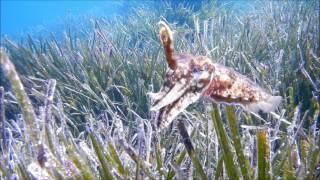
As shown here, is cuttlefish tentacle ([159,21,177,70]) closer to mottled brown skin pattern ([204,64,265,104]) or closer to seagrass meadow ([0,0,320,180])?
mottled brown skin pattern ([204,64,265,104])

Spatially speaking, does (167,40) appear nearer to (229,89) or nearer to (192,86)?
(192,86)

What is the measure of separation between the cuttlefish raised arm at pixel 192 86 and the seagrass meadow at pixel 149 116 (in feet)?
0.46

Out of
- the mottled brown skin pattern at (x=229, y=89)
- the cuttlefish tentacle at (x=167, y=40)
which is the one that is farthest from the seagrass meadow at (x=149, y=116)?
the cuttlefish tentacle at (x=167, y=40)

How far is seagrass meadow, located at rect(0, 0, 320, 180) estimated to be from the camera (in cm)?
146

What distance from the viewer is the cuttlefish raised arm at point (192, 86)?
3.94 feet

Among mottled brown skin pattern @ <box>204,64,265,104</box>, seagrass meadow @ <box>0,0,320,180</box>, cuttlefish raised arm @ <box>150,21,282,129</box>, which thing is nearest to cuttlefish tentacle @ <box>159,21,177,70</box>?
cuttlefish raised arm @ <box>150,21,282,129</box>

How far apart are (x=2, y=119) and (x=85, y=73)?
227 centimetres

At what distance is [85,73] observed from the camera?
3.88 metres

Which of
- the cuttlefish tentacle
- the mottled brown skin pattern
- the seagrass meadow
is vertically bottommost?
the seagrass meadow

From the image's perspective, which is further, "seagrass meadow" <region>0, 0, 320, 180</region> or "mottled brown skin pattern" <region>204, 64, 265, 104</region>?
"seagrass meadow" <region>0, 0, 320, 180</region>

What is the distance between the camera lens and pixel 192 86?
1.21 m

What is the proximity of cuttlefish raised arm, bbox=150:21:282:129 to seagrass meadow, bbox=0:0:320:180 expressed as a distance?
14cm

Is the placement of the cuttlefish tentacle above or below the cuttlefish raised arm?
above

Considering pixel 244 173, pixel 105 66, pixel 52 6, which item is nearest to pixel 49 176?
pixel 244 173
